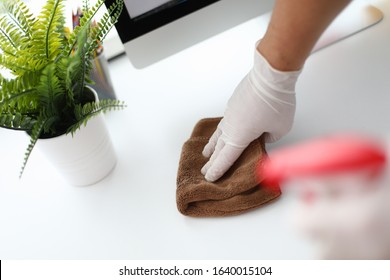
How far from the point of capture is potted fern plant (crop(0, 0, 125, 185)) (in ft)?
1.87

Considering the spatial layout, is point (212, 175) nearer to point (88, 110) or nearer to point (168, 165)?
point (168, 165)

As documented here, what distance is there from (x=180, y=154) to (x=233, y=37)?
0.39 meters

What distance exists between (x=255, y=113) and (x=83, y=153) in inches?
11.5

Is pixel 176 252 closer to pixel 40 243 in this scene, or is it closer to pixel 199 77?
pixel 40 243

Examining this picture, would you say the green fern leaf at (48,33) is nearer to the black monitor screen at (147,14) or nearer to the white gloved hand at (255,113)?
the black monitor screen at (147,14)

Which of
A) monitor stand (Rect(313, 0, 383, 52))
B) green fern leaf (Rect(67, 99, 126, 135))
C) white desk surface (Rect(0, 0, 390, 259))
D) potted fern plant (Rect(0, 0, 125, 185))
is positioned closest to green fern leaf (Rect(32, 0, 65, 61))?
potted fern plant (Rect(0, 0, 125, 185))

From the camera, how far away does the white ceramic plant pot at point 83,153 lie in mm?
644

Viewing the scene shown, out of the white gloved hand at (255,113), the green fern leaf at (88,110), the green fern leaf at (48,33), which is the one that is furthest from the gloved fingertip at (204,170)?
the green fern leaf at (48,33)

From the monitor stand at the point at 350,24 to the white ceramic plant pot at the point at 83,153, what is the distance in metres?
0.50

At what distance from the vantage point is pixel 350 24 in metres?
0.89

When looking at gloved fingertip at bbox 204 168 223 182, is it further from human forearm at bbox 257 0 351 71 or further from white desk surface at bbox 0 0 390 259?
human forearm at bbox 257 0 351 71

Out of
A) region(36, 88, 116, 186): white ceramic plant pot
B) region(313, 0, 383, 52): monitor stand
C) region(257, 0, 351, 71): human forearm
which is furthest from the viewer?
region(313, 0, 383, 52): monitor stand

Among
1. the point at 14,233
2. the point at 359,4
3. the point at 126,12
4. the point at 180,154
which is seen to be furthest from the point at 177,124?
the point at 359,4

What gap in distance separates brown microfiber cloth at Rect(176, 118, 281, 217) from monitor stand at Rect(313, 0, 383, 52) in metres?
0.36
